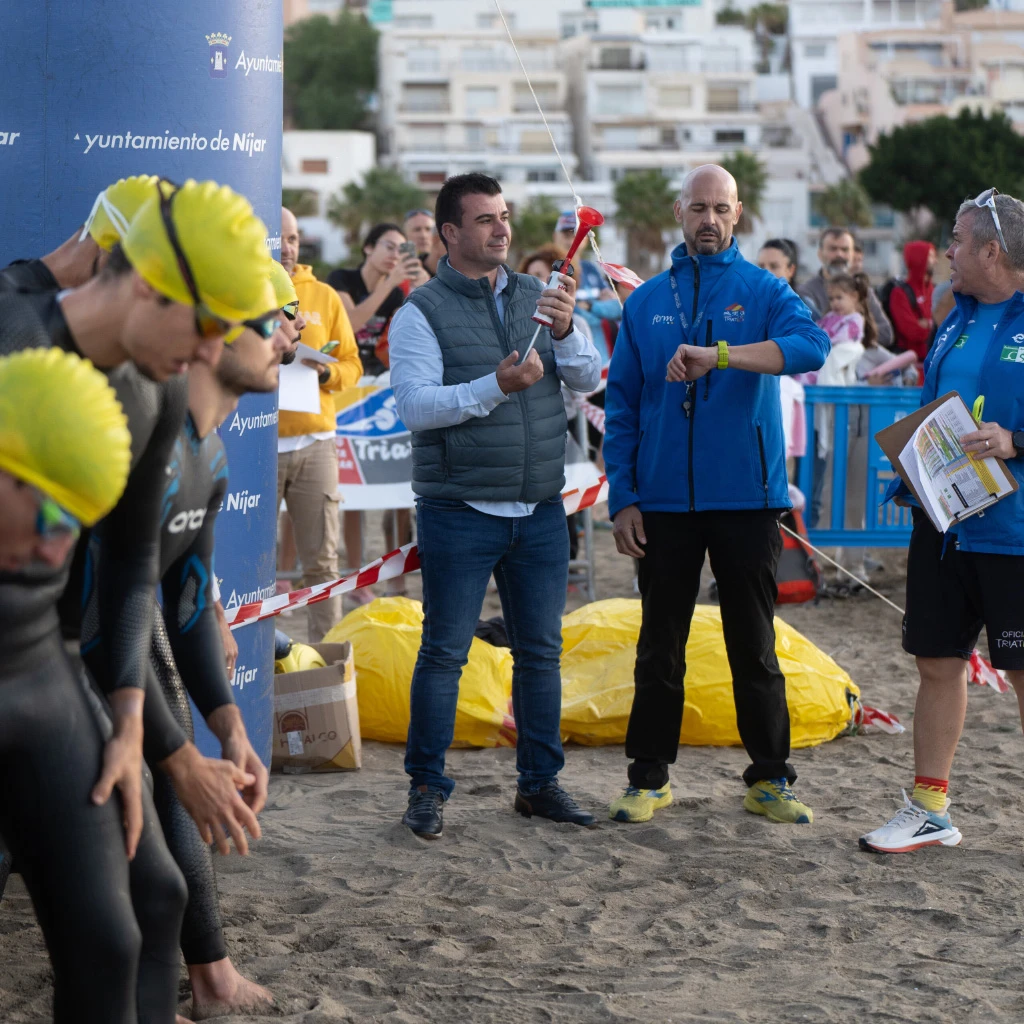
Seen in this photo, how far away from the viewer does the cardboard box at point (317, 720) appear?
582 cm

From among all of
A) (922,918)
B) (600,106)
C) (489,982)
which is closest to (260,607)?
(489,982)

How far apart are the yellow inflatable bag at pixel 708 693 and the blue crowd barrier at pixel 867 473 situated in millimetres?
3084

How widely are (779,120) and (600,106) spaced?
41.2 ft

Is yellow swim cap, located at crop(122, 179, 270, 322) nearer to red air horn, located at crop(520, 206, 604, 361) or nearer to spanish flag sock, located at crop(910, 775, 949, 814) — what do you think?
red air horn, located at crop(520, 206, 604, 361)

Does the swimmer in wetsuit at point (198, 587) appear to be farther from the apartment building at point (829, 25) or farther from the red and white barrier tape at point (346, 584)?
the apartment building at point (829, 25)

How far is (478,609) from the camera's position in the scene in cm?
534

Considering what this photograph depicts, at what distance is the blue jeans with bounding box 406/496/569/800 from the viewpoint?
202 inches

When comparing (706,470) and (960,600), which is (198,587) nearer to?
(706,470)

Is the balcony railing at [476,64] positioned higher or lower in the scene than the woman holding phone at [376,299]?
higher

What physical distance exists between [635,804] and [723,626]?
0.75 metres

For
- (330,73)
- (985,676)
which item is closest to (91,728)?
(985,676)

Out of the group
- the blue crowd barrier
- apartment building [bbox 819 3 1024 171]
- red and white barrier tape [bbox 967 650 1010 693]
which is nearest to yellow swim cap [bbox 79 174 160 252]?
red and white barrier tape [bbox 967 650 1010 693]

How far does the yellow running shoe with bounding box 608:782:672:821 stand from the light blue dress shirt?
3.86 ft

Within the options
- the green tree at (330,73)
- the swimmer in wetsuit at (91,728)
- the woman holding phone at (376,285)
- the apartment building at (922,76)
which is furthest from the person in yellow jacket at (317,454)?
the green tree at (330,73)
